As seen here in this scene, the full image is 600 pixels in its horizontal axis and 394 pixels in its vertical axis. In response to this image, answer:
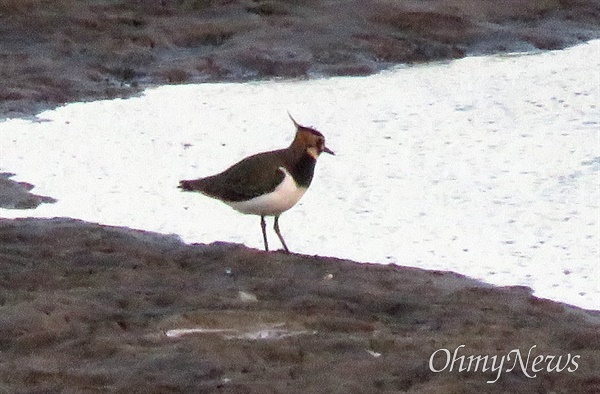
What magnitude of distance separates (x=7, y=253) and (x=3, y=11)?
6.63 meters

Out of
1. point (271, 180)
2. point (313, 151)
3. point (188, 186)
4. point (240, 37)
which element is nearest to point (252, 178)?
point (271, 180)

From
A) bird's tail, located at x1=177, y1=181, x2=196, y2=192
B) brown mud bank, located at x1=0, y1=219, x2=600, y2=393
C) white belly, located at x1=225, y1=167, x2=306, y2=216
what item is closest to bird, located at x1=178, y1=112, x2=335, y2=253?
white belly, located at x1=225, y1=167, x2=306, y2=216

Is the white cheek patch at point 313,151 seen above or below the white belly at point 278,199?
above

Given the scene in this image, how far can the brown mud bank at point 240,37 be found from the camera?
12117mm

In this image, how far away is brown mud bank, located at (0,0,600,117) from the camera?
39.8ft

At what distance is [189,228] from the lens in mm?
8016

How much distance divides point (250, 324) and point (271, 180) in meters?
1.57

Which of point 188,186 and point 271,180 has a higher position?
point 271,180

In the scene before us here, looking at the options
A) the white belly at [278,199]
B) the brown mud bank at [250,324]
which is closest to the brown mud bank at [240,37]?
the white belly at [278,199]

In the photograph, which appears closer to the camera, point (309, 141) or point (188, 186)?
point (309, 141)

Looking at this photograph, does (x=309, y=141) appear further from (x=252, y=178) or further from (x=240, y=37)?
(x=240, y=37)

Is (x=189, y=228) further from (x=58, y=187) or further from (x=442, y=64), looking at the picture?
(x=442, y=64)

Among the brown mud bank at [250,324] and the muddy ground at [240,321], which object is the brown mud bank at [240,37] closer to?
the muddy ground at [240,321]

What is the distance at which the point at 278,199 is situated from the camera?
22.1 ft
